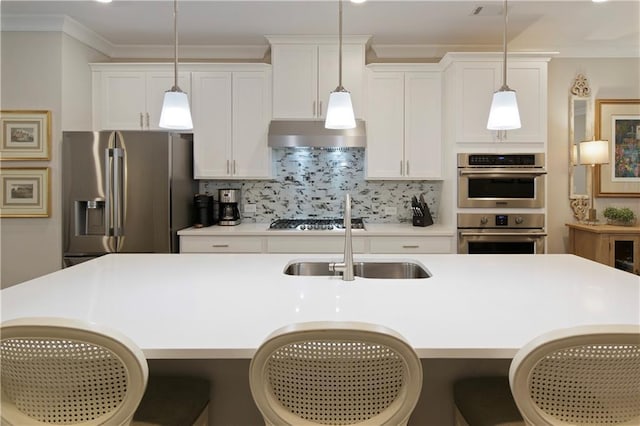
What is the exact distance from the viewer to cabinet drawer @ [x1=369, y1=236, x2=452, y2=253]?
3.66 meters

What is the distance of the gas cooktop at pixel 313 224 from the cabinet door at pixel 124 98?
1533 mm

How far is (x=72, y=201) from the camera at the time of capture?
3584 mm

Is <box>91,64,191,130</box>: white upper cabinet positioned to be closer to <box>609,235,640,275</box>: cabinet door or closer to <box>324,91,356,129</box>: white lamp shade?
<box>324,91,356,129</box>: white lamp shade

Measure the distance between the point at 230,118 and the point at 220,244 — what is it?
3.78ft

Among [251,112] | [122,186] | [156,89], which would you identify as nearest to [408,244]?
[251,112]

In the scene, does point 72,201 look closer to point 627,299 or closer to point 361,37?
point 361,37

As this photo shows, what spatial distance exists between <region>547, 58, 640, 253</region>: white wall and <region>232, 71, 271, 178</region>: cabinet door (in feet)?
8.97

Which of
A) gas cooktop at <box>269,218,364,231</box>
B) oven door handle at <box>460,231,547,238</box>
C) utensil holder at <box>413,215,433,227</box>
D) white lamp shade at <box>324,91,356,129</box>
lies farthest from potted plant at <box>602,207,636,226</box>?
white lamp shade at <box>324,91,356,129</box>

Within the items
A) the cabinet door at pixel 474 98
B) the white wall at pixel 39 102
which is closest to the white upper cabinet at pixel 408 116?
the cabinet door at pixel 474 98

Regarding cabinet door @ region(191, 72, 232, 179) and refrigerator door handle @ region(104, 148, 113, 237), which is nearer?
refrigerator door handle @ region(104, 148, 113, 237)

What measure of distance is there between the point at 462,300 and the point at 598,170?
3579 mm

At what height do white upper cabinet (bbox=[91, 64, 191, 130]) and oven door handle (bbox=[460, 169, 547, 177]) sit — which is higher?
white upper cabinet (bbox=[91, 64, 191, 130])

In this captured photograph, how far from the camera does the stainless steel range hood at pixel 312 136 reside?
386 centimetres

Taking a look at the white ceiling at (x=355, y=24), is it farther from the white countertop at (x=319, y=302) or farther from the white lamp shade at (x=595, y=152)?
the white countertop at (x=319, y=302)
